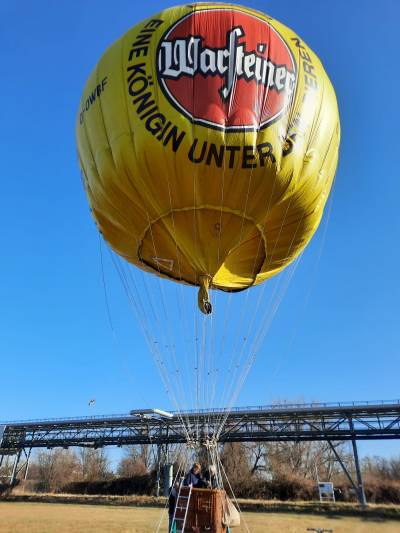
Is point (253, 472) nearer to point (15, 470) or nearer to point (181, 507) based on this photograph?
point (15, 470)

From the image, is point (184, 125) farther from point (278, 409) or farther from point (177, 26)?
point (278, 409)

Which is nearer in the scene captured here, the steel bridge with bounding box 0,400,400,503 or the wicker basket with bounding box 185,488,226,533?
the wicker basket with bounding box 185,488,226,533

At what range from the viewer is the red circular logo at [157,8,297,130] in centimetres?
782

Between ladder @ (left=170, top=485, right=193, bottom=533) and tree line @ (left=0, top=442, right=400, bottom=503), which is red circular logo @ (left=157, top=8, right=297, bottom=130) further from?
tree line @ (left=0, top=442, right=400, bottom=503)

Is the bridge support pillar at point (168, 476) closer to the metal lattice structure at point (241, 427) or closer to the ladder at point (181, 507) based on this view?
the metal lattice structure at point (241, 427)

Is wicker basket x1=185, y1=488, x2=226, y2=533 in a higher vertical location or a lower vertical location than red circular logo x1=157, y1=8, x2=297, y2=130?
lower

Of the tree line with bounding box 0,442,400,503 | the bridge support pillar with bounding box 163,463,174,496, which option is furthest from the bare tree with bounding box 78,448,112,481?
the bridge support pillar with bounding box 163,463,174,496

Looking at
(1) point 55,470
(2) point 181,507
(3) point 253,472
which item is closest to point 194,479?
(2) point 181,507

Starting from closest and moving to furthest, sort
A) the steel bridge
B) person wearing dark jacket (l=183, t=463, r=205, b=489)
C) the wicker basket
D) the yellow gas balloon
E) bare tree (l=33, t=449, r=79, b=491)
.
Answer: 1. the wicker basket
2. person wearing dark jacket (l=183, t=463, r=205, b=489)
3. the yellow gas balloon
4. the steel bridge
5. bare tree (l=33, t=449, r=79, b=491)

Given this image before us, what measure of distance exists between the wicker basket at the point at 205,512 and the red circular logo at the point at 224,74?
651cm

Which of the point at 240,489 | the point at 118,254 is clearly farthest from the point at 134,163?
the point at 240,489

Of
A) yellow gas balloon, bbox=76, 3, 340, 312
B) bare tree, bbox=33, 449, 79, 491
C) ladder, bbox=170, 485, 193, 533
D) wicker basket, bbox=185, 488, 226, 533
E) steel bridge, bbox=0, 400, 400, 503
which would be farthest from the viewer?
bare tree, bbox=33, 449, 79, 491

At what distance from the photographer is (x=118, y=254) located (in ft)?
36.6

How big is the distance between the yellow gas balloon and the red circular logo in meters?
0.02
